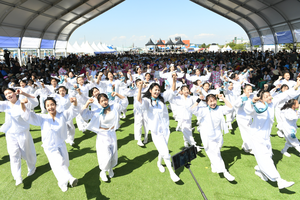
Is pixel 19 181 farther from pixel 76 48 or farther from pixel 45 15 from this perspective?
pixel 76 48

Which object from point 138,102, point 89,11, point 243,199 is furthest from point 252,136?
point 89,11

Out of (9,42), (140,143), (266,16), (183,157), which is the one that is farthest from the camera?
(266,16)

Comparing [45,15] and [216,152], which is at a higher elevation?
[45,15]

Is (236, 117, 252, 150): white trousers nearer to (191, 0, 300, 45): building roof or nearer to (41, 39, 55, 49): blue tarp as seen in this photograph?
(191, 0, 300, 45): building roof

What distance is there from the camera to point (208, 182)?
138 inches

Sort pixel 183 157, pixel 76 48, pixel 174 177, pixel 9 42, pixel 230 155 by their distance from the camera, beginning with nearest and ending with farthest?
pixel 183 157 → pixel 174 177 → pixel 230 155 → pixel 9 42 → pixel 76 48

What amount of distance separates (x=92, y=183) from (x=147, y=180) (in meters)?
1.03

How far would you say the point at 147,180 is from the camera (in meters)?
3.60

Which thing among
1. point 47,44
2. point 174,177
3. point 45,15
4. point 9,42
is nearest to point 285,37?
point 174,177

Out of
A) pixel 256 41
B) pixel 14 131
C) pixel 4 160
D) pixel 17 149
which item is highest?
pixel 256 41

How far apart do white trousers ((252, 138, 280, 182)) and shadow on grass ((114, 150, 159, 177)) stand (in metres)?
2.13

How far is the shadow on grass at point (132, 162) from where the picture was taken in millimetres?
3906

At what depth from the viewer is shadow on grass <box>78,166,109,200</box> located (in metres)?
3.25

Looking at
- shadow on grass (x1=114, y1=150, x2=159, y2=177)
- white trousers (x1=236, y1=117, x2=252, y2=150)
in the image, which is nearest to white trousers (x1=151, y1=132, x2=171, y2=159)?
shadow on grass (x1=114, y1=150, x2=159, y2=177)
